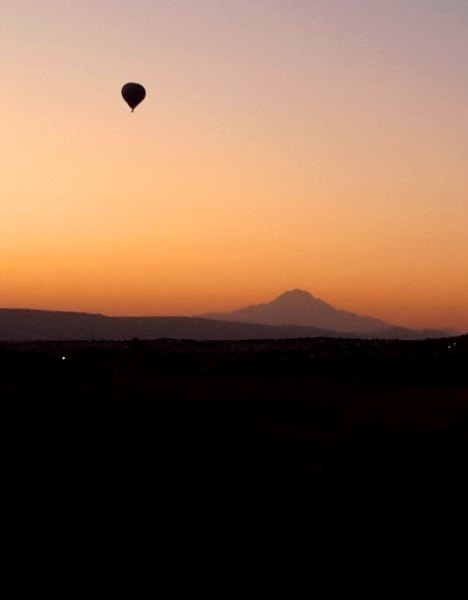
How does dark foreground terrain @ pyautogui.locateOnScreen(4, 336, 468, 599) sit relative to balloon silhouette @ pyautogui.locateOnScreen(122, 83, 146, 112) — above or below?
below

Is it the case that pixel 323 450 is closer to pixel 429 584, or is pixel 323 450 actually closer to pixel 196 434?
pixel 196 434

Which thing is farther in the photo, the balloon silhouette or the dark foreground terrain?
the balloon silhouette

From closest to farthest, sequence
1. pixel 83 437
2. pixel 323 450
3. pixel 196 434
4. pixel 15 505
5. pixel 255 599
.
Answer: pixel 255 599 → pixel 15 505 → pixel 323 450 → pixel 83 437 → pixel 196 434

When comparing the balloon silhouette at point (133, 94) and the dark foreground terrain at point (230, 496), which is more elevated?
the balloon silhouette at point (133, 94)

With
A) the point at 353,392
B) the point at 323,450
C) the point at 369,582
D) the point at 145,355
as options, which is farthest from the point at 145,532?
the point at 145,355

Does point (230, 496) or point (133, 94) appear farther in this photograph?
point (133, 94)
